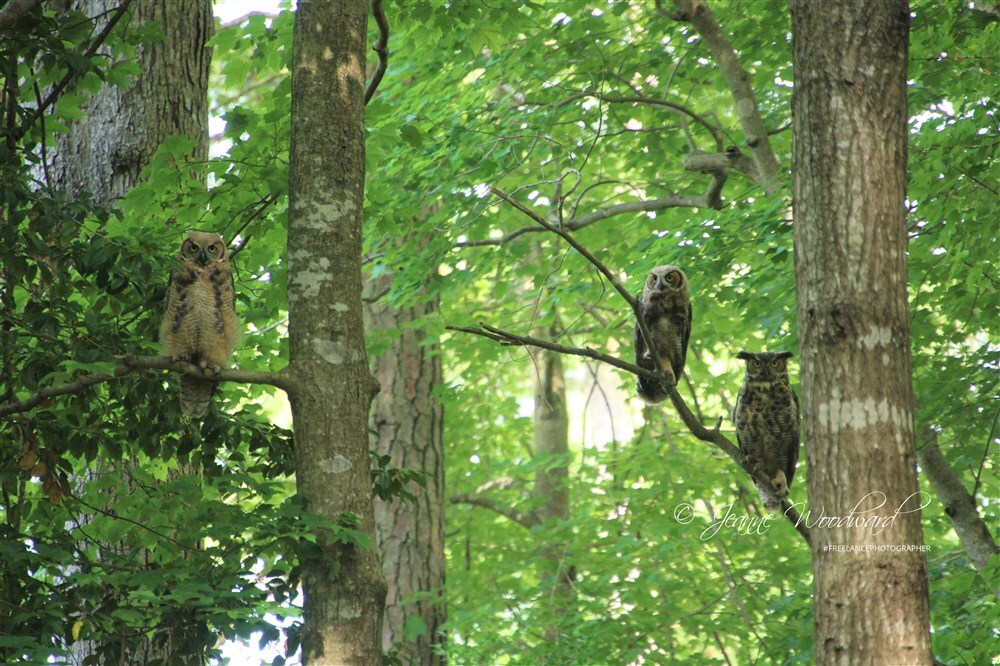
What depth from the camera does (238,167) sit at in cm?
405

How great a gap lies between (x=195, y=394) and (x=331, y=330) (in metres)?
0.69

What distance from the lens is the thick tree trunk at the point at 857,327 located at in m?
2.53

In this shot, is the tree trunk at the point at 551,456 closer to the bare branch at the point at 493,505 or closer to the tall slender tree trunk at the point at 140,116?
the bare branch at the point at 493,505

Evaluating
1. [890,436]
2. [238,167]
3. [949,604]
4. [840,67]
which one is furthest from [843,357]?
[949,604]

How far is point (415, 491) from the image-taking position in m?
8.01

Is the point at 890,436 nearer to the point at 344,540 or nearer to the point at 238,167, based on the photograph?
the point at 344,540

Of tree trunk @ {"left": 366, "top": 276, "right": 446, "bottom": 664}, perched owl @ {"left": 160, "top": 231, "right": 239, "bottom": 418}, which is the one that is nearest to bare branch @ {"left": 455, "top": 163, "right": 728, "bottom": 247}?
tree trunk @ {"left": 366, "top": 276, "right": 446, "bottom": 664}

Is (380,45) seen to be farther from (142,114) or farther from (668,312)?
(668,312)

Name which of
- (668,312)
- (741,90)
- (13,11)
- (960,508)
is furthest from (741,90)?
(13,11)

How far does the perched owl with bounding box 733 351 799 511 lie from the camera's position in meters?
5.59

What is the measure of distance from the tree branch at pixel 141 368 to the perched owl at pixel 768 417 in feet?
10.7

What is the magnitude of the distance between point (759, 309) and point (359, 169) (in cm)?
359

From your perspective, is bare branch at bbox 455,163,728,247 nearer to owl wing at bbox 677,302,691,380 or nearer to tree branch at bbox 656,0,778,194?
tree branch at bbox 656,0,778,194

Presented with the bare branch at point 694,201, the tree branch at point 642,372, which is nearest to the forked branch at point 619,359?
the tree branch at point 642,372
